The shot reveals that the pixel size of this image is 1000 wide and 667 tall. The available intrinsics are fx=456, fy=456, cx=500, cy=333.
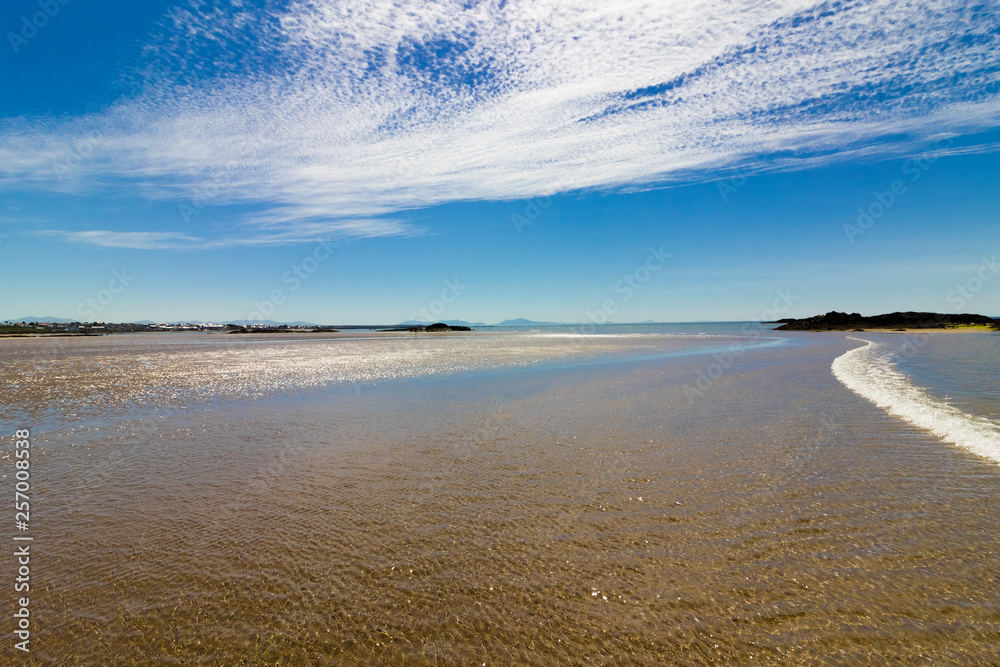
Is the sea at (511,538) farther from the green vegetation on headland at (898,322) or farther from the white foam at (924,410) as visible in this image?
the green vegetation on headland at (898,322)

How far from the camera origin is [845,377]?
23984mm

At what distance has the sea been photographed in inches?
183

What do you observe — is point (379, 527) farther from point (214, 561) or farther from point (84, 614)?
point (84, 614)

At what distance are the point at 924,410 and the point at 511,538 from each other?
52.9 feet

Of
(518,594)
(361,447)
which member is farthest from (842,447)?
(361,447)

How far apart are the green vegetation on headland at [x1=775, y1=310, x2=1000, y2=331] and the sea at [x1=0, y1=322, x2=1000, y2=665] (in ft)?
417

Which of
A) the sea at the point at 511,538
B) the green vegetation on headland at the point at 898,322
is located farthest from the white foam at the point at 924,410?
the green vegetation on headland at the point at 898,322

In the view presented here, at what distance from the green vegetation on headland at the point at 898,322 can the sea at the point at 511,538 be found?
127077mm

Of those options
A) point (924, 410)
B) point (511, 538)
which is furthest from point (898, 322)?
point (511, 538)

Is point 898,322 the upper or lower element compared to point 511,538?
upper

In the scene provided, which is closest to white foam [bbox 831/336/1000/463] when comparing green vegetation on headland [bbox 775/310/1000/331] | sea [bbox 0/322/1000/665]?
sea [bbox 0/322/1000/665]

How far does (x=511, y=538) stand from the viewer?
6734 mm

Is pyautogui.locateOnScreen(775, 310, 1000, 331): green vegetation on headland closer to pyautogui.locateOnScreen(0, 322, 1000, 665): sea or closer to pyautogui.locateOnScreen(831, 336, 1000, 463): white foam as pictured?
pyautogui.locateOnScreen(831, 336, 1000, 463): white foam

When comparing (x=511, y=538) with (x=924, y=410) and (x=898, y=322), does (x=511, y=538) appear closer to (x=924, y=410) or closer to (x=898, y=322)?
(x=924, y=410)
